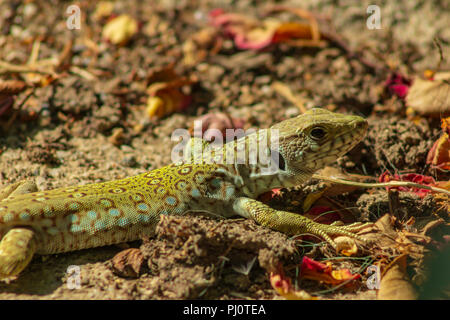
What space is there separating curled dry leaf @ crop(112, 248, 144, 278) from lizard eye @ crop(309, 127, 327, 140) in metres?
1.84

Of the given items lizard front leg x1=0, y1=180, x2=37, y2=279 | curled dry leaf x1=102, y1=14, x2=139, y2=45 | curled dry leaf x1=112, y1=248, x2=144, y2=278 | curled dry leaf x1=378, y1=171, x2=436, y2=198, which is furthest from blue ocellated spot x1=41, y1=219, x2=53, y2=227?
curled dry leaf x1=102, y1=14, x2=139, y2=45

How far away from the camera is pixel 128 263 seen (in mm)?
3846

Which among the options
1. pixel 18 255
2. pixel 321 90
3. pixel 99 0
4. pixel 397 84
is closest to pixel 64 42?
pixel 99 0

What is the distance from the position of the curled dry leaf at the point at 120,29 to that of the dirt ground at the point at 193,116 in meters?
0.11

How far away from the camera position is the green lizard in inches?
151

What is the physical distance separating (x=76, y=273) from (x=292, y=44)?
15.7 ft

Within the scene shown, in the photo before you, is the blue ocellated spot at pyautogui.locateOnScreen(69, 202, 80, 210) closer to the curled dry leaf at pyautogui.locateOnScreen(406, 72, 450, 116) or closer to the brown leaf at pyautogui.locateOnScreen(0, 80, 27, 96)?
the brown leaf at pyautogui.locateOnScreen(0, 80, 27, 96)

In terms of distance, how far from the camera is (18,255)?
3619 millimetres

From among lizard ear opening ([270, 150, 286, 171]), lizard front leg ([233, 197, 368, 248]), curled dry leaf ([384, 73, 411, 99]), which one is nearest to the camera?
lizard front leg ([233, 197, 368, 248])

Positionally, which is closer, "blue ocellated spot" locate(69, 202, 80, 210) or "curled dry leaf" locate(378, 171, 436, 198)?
"blue ocellated spot" locate(69, 202, 80, 210)

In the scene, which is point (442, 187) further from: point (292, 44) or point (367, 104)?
point (292, 44)

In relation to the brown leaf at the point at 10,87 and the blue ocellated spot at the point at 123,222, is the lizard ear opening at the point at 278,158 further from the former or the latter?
the brown leaf at the point at 10,87

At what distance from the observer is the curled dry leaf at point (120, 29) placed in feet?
23.7

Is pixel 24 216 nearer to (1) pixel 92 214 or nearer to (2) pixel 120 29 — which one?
(1) pixel 92 214
